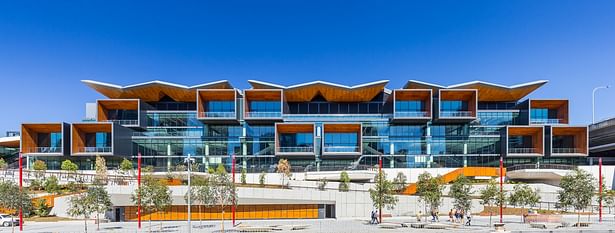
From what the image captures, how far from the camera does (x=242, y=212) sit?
124 ft

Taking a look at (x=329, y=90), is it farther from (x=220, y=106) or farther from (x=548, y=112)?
(x=548, y=112)

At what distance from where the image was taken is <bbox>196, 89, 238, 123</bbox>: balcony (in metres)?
56.2

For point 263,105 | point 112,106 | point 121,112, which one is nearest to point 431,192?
point 263,105

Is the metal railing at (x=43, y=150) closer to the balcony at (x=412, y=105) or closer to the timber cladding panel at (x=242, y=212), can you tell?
the timber cladding panel at (x=242, y=212)

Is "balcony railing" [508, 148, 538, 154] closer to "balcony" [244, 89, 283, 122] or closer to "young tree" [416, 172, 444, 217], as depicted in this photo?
"young tree" [416, 172, 444, 217]

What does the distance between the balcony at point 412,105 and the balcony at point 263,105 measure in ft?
59.4

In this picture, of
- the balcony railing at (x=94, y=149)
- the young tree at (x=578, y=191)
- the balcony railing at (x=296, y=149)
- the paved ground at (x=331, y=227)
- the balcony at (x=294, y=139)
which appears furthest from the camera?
the balcony railing at (x=296, y=149)

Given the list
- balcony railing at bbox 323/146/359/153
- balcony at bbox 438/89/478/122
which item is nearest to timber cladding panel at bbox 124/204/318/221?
balcony railing at bbox 323/146/359/153

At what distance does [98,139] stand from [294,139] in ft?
96.6

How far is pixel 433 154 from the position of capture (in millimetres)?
56719

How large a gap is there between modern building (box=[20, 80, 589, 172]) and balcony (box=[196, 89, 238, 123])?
0.52ft

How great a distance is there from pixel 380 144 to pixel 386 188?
24.9m

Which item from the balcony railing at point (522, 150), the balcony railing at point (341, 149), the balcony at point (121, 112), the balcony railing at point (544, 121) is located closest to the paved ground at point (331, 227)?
the balcony railing at point (522, 150)

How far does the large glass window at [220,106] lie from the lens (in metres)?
57.5
